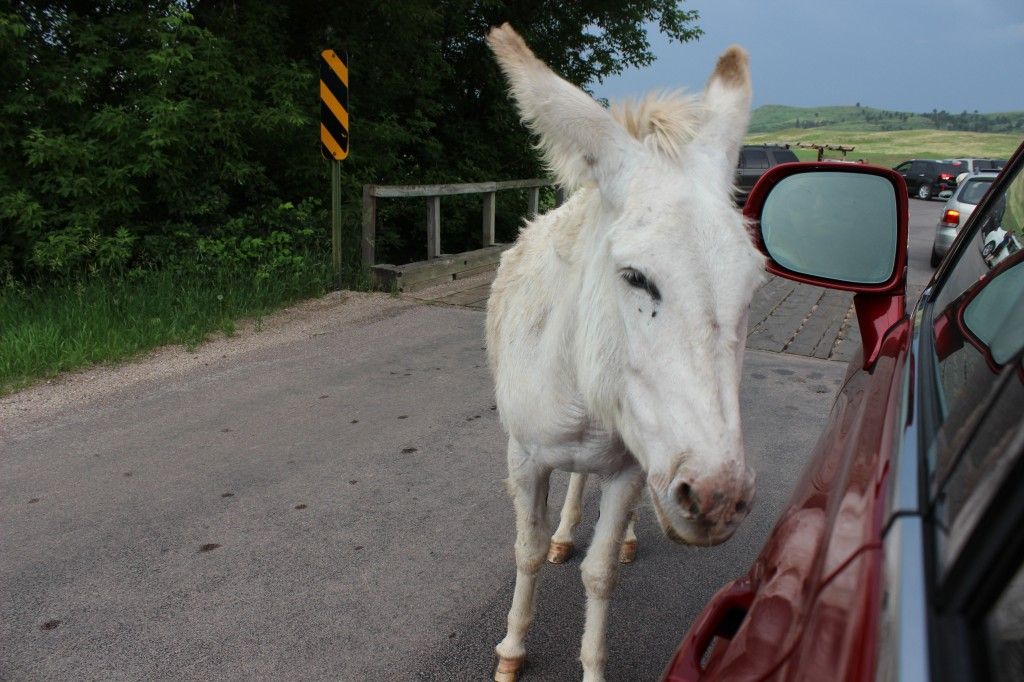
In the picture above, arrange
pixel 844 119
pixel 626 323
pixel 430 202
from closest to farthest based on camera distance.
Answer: pixel 626 323
pixel 430 202
pixel 844 119

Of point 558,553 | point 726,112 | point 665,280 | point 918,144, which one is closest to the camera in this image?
point 665,280

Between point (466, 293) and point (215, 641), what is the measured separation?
6.72 m

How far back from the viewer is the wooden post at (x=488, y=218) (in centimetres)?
1117

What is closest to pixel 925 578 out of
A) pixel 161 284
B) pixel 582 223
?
pixel 582 223

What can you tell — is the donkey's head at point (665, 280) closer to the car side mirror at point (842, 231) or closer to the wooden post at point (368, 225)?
the car side mirror at point (842, 231)

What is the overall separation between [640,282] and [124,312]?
6325 millimetres

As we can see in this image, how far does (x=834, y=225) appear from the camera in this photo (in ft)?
7.63

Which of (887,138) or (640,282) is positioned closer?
(640,282)

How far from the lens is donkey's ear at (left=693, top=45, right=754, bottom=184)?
2.09 m

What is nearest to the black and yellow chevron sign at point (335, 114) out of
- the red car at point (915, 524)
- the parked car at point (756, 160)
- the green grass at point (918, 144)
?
the red car at point (915, 524)

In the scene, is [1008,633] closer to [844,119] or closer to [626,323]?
[626,323]

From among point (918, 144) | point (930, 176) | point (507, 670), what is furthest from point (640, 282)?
point (918, 144)

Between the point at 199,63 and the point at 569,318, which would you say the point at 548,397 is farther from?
the point at 199,63

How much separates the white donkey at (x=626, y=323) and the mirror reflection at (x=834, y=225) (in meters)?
0.29
